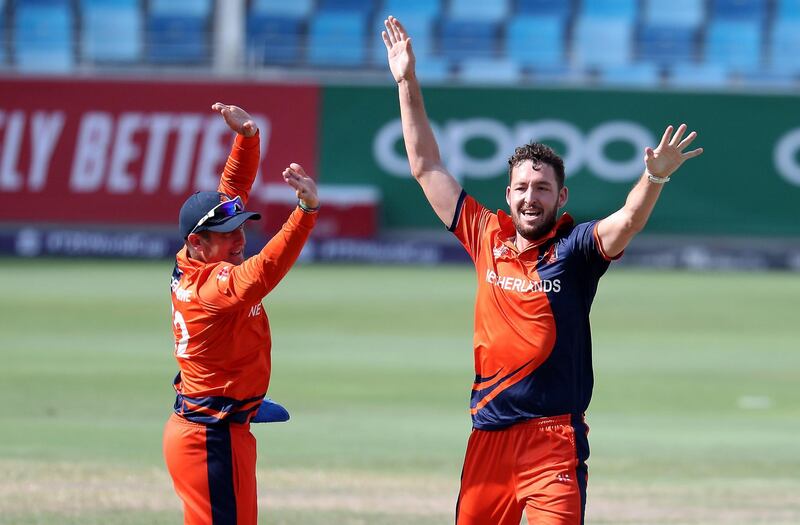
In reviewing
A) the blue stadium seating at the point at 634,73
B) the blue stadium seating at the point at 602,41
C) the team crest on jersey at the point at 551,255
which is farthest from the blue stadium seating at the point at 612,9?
the team crest on jersey at the point at 551,255

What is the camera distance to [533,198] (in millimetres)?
5574

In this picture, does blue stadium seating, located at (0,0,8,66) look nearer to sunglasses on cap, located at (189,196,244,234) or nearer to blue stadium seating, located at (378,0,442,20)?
blue stadium seating, located at (378,0,442,20)

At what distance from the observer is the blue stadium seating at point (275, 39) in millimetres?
25875

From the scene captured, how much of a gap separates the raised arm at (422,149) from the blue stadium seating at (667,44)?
21.0m

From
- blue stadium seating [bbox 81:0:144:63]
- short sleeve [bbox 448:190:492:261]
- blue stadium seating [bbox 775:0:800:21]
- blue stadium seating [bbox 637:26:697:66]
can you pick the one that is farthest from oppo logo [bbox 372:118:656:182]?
short sleeve [bbox 448:190:492:261]

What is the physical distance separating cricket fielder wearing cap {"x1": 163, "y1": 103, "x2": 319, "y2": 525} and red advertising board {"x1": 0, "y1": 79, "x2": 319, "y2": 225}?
1902 cm

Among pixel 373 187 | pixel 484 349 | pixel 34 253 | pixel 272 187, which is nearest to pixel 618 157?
pixel 373 187

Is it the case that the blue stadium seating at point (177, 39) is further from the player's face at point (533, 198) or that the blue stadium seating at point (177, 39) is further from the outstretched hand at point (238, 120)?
the player's face at point (533, 198)

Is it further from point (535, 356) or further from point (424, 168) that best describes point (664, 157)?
point (424, 168)

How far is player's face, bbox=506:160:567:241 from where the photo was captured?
219 inches

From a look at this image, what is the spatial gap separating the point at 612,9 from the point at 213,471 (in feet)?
80.2

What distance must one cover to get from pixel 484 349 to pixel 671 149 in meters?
1.08

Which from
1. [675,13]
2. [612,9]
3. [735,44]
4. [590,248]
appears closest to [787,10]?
[735,44]

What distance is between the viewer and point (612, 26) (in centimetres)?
2803
